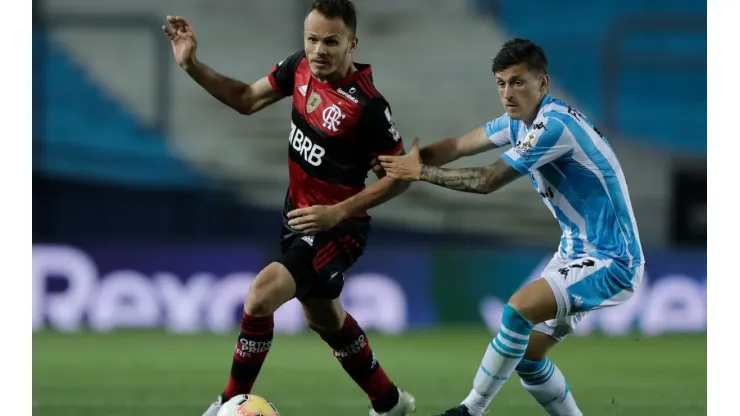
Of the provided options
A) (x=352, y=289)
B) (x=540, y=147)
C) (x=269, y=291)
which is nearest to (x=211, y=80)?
(x=269, y=291)

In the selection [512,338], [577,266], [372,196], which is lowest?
[512,338]

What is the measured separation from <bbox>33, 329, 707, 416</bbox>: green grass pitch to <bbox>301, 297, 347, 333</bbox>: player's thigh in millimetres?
631

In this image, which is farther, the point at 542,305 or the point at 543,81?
the point at 543,81

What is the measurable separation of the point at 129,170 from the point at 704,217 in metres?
6.31

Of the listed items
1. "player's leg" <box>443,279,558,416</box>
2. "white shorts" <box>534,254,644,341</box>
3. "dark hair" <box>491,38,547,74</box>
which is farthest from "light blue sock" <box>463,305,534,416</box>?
"dark hair" <box>491,38,547,74</box>

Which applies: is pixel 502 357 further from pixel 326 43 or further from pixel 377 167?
pixel 326 43

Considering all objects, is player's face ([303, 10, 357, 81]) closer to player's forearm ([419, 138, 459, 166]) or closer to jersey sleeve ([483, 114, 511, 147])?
player's forearm ([419, 138, 459, 166])

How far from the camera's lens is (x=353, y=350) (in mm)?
5965

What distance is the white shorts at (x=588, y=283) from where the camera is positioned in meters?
5.20

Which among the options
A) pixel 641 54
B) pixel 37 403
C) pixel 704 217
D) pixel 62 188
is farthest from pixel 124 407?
pixel 641 54

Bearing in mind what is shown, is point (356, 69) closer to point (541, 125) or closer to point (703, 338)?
point (541, 125)

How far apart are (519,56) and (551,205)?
713 millimetres

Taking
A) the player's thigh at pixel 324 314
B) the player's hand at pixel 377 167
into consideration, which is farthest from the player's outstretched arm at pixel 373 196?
the player's thigh at pixel 324 314

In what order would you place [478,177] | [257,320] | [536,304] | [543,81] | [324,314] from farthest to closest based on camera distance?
1. [324,314]
2. [257,320]
3. [543,81]
4. [478,177]
5. [536,304]
